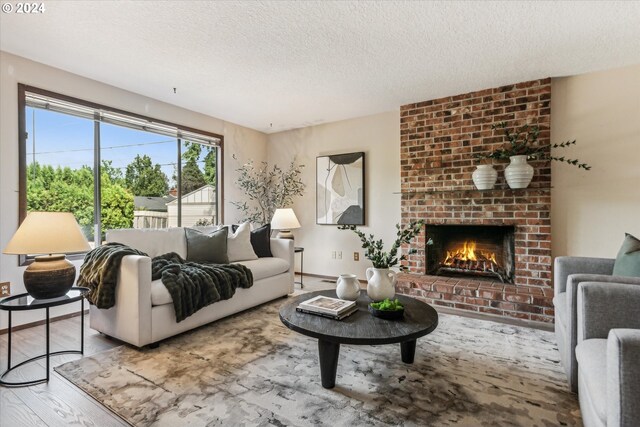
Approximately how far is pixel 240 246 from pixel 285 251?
0.54 meters

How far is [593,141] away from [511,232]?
1.14 m

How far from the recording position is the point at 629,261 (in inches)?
72.1

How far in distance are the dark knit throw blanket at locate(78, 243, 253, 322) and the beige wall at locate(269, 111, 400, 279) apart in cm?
209

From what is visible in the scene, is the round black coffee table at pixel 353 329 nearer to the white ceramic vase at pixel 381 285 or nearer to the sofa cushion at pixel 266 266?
the white ceramic vase at pixel 381 285

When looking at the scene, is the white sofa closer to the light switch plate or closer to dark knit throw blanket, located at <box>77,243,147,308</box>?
dark knit throw blanket, located at <box>77,243,147,308</box>

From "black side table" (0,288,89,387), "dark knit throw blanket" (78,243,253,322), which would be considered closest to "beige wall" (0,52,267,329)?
"dark knit throw blanket" (78,243,253,322)

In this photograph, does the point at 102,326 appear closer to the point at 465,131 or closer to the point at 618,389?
the point at 618,389

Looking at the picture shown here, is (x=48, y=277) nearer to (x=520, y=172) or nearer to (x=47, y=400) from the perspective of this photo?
(x=47, y=400)

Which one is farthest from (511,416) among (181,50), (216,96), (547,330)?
(216,96)

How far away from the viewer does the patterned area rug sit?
1572mm

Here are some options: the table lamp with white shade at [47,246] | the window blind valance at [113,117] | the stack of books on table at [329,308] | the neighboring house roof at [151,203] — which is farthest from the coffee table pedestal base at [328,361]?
the window blind valance at [113,117]

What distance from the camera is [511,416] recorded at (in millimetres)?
1562

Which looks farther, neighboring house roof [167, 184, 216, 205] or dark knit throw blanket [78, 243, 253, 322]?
neighboring house roof [167, 184, 216, 205]

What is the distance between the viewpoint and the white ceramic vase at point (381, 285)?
212 cm
